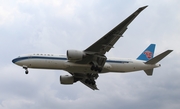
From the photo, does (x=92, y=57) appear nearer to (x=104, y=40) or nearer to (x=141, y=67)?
(x=104, y=40)

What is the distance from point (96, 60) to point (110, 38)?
4.97 metres

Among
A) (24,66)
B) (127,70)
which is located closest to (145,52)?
(127,70)

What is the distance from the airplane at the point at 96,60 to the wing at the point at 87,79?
84cm

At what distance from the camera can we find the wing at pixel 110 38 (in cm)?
4111

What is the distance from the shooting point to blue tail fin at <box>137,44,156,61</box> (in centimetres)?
5419

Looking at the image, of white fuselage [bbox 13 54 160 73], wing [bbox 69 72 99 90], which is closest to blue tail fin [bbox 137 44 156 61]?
white fuselage [bbox 13 54 160 73]

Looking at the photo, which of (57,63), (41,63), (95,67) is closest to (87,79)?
(95,67)

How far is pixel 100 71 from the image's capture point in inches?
1921

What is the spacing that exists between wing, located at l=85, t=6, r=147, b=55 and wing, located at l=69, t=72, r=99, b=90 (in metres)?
8.68

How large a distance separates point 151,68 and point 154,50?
4.71m

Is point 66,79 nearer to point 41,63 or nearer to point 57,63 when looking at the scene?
point 57,63

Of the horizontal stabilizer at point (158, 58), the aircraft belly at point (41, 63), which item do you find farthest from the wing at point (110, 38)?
the horizontal stabilizer at point (158, 58)

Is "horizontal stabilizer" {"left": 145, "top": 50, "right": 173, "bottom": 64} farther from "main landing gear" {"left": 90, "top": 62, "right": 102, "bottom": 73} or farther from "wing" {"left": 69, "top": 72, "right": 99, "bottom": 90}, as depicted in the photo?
"wing" {"left": 69, "top": 72, "right": 99, "bottom": 90}

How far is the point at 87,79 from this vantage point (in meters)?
56.2
